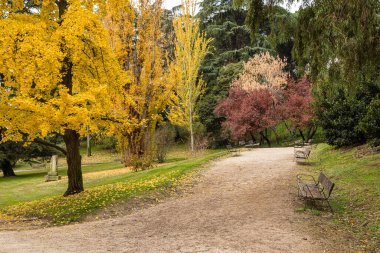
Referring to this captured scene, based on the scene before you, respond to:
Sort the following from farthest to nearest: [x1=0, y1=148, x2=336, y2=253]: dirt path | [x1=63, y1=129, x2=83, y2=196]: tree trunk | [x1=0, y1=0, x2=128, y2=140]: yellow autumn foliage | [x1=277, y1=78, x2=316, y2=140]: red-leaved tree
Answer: [x1=277, y1=78, x2=316, y2=140]: red-leaved tree < [x1=63, y1=129, x2=83, y2=196]: tree trunk < [x1=0, y1=0, x2=128, y2=140]: yellow autumn foliage < [x1=0, y1=148, x2=336, y2=253]: dirt path

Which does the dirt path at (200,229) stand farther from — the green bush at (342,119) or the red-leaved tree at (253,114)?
the red-leaved tree at (253,114)

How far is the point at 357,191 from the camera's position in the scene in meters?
8.71

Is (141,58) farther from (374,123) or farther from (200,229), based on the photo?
(200,229)

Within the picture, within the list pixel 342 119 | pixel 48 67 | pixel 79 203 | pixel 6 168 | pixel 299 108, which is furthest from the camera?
pixel 299 108

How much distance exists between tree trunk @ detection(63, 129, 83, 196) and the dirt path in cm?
360

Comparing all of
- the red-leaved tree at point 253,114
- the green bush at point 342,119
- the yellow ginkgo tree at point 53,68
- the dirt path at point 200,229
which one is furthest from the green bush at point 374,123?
the red-leaved tree at point 253,114

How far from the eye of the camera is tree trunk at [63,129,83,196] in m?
11.1

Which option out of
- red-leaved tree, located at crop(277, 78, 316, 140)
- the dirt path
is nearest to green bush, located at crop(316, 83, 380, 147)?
the dirt path

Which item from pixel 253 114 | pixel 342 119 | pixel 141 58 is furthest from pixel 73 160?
pixel 253 114

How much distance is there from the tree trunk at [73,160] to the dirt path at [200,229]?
142 inches

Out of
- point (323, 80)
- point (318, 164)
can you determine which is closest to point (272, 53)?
point (318, 164)

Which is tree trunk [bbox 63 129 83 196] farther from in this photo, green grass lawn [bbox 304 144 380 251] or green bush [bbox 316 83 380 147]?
green bush [bbox 316 83 380 147]

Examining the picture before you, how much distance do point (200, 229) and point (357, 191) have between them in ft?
15.0

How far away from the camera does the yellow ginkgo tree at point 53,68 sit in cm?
838
